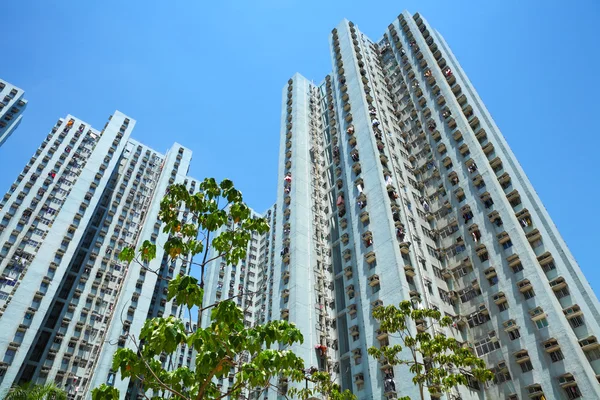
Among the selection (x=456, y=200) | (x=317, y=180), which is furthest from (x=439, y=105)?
(x=317, y=180)

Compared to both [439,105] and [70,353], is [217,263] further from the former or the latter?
[439,105]

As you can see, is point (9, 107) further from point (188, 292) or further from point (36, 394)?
point (188, 292)

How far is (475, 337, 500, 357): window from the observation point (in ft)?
104

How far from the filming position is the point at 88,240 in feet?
213

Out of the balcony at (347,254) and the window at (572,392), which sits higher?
the balcony at (347,254)

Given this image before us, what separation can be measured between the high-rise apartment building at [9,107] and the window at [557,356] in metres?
86.8

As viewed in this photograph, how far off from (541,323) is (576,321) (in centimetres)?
224

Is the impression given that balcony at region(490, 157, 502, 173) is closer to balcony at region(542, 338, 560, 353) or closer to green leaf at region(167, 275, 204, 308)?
balcony at region(542, 338, 560, 353)

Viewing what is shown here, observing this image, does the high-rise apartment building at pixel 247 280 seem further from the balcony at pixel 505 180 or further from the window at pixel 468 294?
the balcony at pixel 505 180

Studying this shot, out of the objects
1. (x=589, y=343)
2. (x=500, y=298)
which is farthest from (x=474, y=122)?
(x=589, y=343)

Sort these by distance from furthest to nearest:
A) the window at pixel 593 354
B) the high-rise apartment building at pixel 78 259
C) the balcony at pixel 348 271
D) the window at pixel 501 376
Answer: the high-rise apartment building at pixel 78 259
the balcony at pixel 348 271
the window at pixel 501 376
the window at pixel 593 354

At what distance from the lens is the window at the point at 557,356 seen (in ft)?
91.4

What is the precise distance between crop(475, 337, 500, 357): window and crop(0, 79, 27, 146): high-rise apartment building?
270 ft

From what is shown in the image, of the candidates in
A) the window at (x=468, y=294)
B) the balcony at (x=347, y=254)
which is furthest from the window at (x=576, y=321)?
the balcony at (x=347, y=254)
